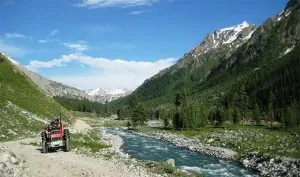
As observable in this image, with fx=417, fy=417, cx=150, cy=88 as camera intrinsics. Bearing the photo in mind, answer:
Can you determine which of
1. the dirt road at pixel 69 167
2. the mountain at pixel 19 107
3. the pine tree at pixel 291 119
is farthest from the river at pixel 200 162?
the pine tree at pixel 291 119

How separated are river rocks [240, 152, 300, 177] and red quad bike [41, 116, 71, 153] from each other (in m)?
25.7

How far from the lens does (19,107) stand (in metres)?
80.2

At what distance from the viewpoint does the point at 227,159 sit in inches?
2766

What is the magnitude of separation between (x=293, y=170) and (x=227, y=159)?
18.5m

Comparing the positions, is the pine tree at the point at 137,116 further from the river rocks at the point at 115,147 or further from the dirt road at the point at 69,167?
the dirt road at the point at 69,167

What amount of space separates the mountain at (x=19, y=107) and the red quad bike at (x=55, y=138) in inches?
541

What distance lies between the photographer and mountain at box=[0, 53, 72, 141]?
6631 cm

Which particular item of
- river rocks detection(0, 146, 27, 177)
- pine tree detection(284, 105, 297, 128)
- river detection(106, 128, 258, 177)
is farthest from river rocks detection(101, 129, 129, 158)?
pine tree detection(284, 105, 297, 128)

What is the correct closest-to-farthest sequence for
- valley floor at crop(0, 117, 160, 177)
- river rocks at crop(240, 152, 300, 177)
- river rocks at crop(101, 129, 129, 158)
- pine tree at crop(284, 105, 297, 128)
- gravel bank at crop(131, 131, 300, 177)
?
valley floor at crop(0, 117, 160, 177) → river rocks at crop(240, 152, 300, 177) → gravel bank at crop(131, 131, 300, 177) → river rocks at crop(101, 129, 129, 158) → pine tree at crop(284, 105, 297, 128)

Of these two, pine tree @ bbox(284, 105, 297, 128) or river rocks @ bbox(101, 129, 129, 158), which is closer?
river rocks @ bbox(101, 129, 129, 158)

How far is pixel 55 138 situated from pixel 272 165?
30208 millimetres

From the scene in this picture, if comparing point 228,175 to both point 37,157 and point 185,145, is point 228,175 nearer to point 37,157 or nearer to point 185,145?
point 37,157

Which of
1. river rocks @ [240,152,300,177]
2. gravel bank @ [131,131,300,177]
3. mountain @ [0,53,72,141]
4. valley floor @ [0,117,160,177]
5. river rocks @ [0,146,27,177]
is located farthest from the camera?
mountain @ [0,53,72,141]

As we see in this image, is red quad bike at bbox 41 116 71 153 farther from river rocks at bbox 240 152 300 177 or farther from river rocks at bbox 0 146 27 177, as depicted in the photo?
river rocks at bbox 240 152 300 177
